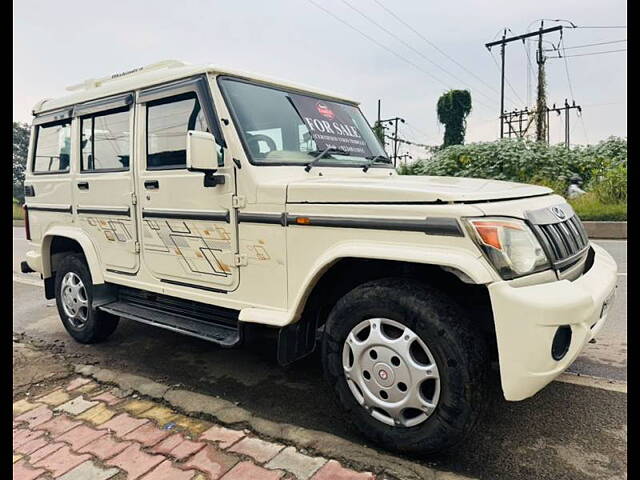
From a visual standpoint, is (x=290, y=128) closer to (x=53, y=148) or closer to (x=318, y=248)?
(x=318, y=248)

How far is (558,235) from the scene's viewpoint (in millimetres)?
2531

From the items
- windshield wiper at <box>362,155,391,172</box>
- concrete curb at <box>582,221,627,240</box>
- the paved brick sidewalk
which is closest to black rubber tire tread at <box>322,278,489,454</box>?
the paved brick sidewalk

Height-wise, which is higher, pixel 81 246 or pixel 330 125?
pixel 330 125

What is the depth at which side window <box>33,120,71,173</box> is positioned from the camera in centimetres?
455

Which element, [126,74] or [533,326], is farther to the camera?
[126,74]

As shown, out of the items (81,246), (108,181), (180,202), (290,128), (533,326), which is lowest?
(533,326)

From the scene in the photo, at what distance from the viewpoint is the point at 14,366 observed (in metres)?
4.04

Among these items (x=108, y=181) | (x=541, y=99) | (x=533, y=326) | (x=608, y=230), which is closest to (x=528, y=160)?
(x=608, y=230)

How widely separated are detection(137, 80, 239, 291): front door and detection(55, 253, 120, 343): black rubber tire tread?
93 centimetres

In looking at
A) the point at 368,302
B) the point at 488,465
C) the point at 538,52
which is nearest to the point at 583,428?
the point at 488,465

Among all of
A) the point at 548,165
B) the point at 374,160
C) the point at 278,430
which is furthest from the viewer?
the point at 548,165

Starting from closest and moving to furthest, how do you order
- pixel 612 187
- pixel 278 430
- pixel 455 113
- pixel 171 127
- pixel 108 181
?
pixel 278 430, pixel 171 127, pixel 108 181, pixel 612 187, pixel 455 113

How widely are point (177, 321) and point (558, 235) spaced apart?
260 centimetres

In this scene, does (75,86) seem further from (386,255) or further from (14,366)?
(386,255)
